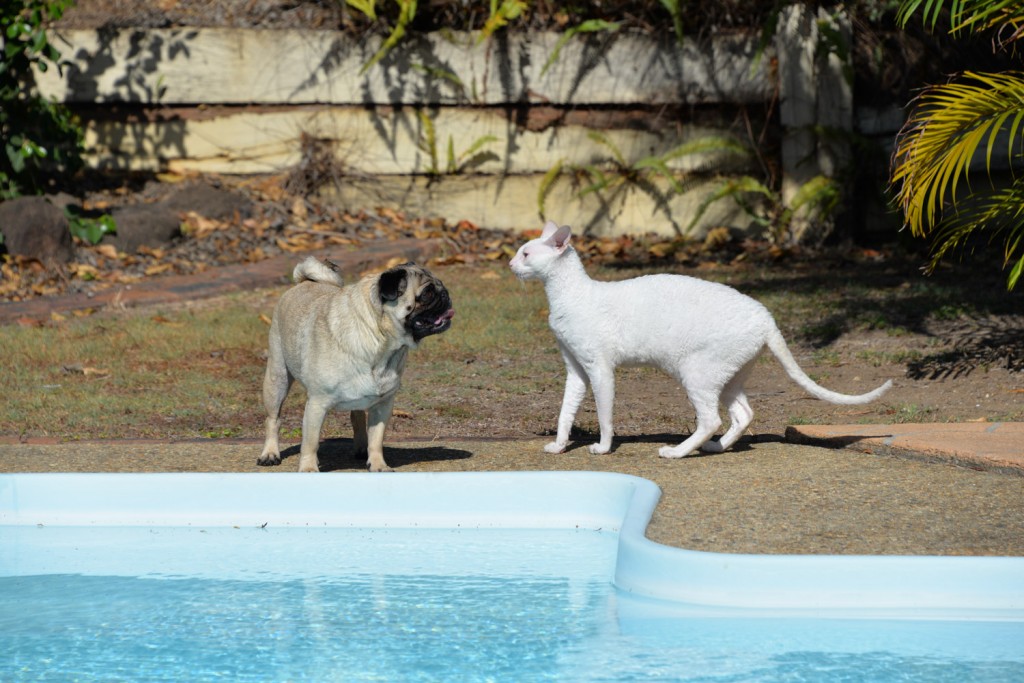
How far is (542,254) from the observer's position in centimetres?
656

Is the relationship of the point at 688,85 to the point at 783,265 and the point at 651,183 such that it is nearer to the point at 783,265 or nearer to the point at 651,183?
the point at 651,183

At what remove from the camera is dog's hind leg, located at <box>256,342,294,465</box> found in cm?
666

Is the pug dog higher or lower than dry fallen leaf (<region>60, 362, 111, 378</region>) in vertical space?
higher

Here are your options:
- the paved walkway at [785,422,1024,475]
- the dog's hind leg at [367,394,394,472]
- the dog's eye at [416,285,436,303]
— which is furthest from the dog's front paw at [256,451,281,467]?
the paved walkway at [785,422,1024,475]

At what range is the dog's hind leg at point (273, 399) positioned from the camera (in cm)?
666

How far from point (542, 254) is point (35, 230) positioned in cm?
726

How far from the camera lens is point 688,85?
13.8 meters

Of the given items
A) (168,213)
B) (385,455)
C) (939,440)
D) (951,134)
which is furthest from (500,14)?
(939,440)

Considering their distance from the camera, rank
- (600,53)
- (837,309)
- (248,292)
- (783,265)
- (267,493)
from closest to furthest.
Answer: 1. (267,493)
2. (837,309)
3. (248,292)
4. (783,265)
5. (600,53)

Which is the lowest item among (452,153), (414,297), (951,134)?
(452,153)

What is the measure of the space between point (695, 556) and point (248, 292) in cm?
774

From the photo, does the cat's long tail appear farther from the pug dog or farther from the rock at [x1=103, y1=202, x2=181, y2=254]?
the rock at [x1=103, y1=202, x2=181, y2=254]

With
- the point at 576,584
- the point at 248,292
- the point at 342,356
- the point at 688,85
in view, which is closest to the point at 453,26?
the point at 688,85

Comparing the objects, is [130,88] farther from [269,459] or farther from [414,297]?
[414,297]
